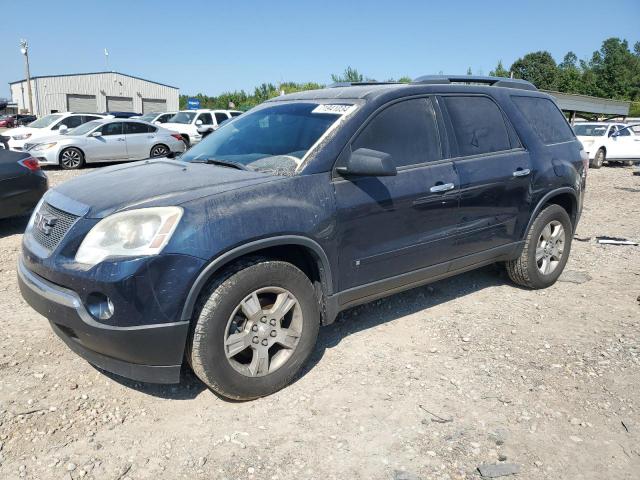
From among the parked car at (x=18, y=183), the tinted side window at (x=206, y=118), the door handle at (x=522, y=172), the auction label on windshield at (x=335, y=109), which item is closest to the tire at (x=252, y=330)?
the auction label on windshield at (x=335, y=109)

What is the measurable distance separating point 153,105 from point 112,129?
39669 mm

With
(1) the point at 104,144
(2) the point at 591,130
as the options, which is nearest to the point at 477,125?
(1) the point at 104,144

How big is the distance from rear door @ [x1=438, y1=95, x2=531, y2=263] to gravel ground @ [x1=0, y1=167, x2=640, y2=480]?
0.72 metres

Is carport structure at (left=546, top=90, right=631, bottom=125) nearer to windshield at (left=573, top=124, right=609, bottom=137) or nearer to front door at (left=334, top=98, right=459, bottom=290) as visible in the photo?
windshield at (left=573, top=124, right=609, bottom=137)

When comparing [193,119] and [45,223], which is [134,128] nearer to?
[193,119]

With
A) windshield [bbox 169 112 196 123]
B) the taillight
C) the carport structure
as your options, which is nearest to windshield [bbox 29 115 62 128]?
windshield [bbox 169 112 196 123]

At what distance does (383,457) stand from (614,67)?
273 ft

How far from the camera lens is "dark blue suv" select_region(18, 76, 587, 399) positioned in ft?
8.95

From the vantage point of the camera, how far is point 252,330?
9.94 feet

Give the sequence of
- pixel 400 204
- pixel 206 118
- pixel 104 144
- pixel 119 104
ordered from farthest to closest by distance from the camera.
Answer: pixel 119 104 < pixel 206 118 < pixel 104 144 < pixel 400 204

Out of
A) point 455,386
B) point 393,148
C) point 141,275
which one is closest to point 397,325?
point 455,386

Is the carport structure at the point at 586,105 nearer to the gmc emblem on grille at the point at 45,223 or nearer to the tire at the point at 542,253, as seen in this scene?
the tire at the point at 542,253

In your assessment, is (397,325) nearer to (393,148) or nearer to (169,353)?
(393,148)

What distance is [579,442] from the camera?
2816mm
